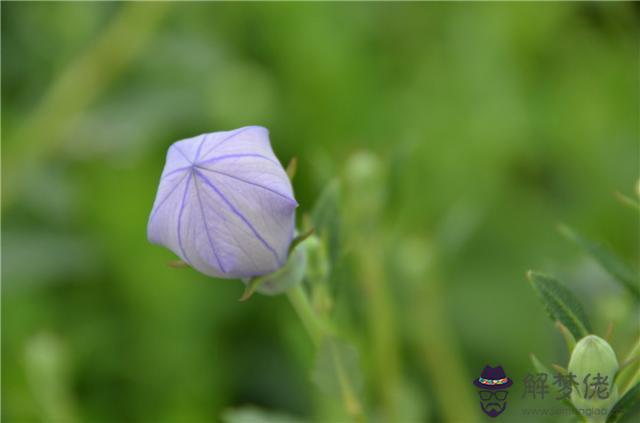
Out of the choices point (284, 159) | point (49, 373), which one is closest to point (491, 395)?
point (49, 373)

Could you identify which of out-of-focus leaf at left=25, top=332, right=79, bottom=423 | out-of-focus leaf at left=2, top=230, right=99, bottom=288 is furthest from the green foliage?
out-of-focus leaf at left=2, top=230, right=99, bottom=288

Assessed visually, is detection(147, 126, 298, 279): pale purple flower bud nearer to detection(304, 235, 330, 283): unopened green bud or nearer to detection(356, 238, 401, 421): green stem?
detection(304, 235, 330, 283): unopened green bud

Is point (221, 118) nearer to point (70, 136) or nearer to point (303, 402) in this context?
point (70, 136)

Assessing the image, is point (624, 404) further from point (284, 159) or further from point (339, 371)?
point (284, 159)

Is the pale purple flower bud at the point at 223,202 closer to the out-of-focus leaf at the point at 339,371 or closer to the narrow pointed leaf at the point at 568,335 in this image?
the out-of-focus leaf at the point at 339,371

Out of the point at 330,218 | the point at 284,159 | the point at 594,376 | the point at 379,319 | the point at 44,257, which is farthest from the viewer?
the point at 284,159

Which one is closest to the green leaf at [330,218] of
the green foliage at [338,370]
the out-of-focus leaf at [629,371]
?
the green foliage at [338,370]

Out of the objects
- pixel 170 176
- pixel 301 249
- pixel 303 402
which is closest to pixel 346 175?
pixel 301 249
